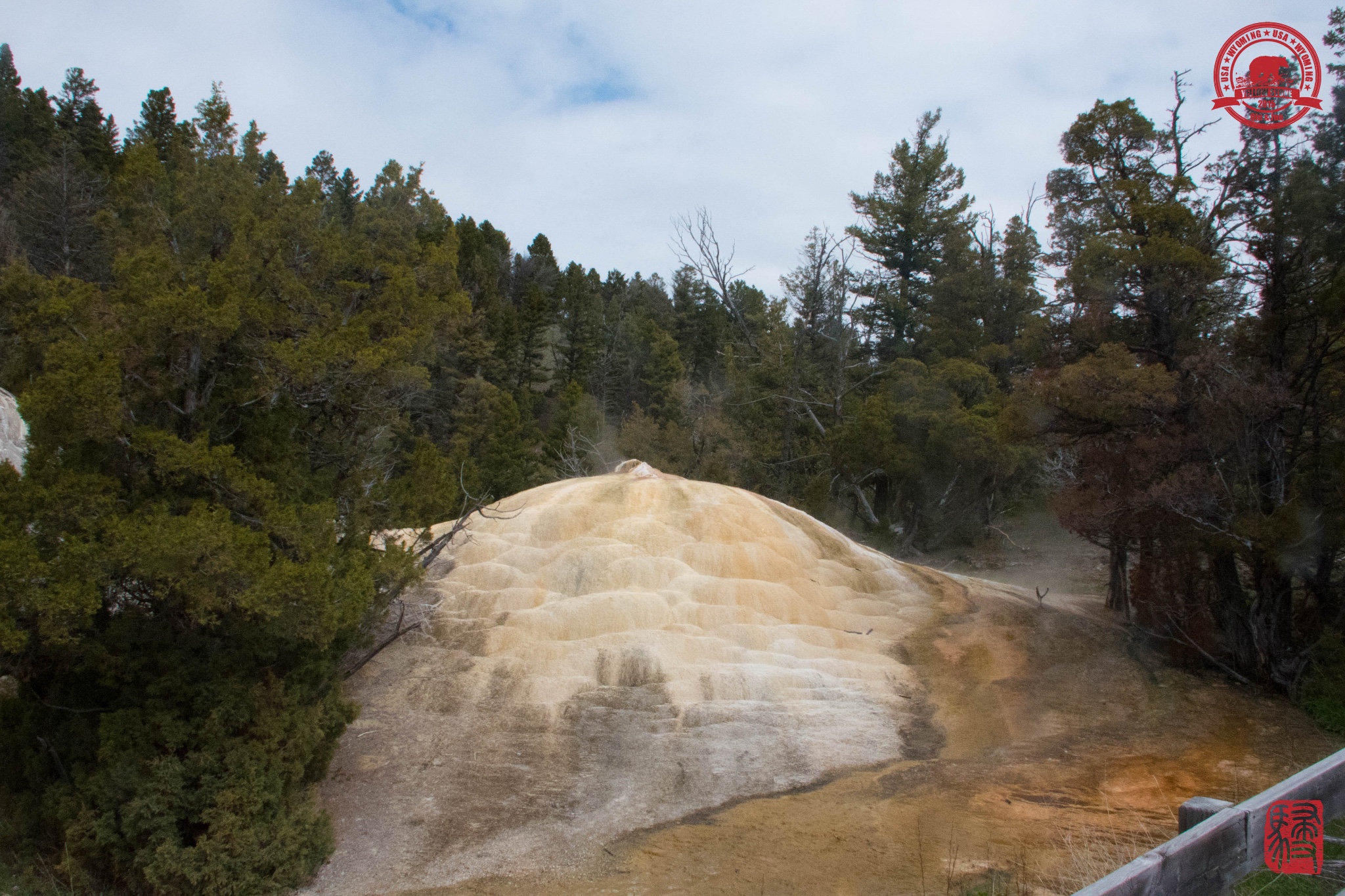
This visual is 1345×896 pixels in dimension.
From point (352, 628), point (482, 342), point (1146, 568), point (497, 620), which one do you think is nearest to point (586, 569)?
point (497, 620)

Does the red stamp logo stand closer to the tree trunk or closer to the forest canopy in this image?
the forest canopy

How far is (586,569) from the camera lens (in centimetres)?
1408

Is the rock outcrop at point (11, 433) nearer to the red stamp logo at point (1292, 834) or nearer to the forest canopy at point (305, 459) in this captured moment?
the forest canopy at point (305, 459)

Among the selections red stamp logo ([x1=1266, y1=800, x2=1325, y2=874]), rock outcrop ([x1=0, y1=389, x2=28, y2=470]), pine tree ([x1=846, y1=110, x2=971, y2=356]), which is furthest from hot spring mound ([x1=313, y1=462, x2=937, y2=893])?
pine tree ([x1=846, y1=110, x2=971, y2=356])

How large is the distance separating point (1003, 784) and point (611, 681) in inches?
201

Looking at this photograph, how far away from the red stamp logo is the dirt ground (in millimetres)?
3540

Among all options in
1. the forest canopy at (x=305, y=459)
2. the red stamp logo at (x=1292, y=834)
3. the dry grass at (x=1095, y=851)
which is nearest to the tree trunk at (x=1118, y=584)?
the forest canopy at (x=305, y=459)

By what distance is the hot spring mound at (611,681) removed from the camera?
9148mm

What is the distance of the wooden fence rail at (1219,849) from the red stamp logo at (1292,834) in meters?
0.03

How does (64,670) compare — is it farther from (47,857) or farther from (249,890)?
(249,890)

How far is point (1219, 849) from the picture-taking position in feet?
10.4

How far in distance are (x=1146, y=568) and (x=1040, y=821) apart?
713cm

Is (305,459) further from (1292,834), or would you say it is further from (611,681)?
(1292,834)

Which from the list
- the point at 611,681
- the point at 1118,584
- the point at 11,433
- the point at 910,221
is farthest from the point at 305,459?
the point at 910,221
